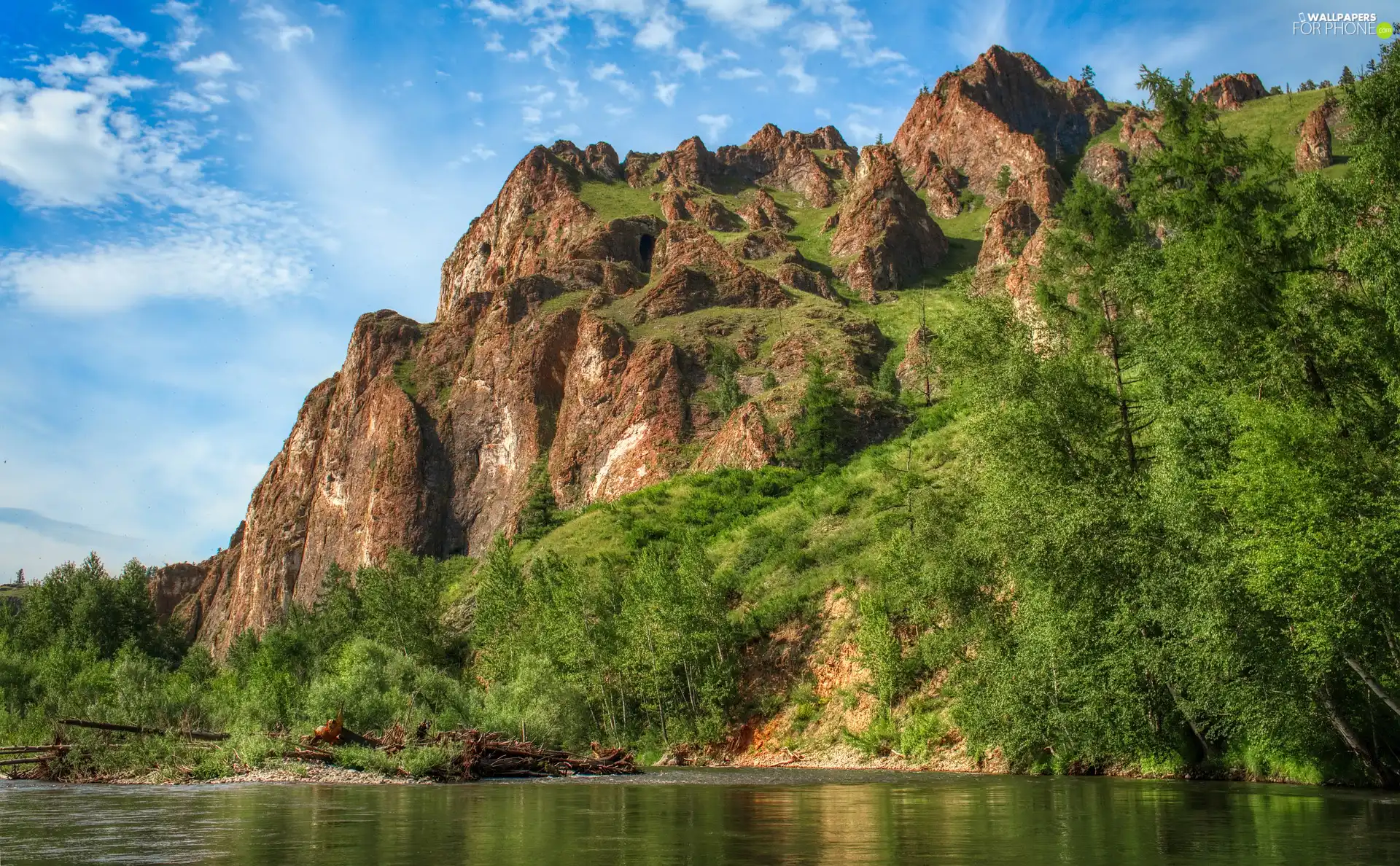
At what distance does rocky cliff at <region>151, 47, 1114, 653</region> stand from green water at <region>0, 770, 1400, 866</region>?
7846 centimetres

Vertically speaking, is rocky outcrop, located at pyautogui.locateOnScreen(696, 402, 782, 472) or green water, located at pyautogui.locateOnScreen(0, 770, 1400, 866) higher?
rocky outcrop, located at pyautogui.locateOnScreen(696, 402, 782, 472)

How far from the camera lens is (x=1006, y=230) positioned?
155500 mm

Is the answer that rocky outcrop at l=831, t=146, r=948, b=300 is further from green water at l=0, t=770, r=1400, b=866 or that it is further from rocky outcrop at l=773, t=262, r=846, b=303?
green water at l=0, t=770, r=1400, b=866

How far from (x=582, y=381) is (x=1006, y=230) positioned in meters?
70.5

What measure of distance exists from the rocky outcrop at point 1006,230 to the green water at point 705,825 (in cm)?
13188

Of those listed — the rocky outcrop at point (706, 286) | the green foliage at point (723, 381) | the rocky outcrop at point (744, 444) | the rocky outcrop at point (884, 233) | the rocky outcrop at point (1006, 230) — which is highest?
the rocky outcrop at point (884, 233)

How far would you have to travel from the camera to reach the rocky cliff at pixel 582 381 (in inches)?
4943

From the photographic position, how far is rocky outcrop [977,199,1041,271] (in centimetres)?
15038

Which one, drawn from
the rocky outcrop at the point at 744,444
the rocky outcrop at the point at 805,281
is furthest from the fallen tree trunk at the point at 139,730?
the rocky outcrop at the point at 805,281

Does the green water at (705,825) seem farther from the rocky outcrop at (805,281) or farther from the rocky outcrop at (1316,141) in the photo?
the rocky outcrop at (1316,141)

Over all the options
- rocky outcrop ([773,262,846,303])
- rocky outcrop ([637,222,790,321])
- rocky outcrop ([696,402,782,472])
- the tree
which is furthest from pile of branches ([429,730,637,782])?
rocky outcrop ([773,262,846,303])

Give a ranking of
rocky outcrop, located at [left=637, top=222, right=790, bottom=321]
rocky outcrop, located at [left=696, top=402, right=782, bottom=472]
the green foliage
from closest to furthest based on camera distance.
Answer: rocky outcrop, located at [left=696, top=402, right=782, bottom=472] → the green foliage → rocky outcrop, located at [left=637, top=222, right=790, bottom=321]

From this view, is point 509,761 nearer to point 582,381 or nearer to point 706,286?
point 582,381

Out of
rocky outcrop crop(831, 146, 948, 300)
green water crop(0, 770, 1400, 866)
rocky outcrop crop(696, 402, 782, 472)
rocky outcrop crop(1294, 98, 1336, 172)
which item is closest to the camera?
green water crop(0, 770, 1400, 866)
